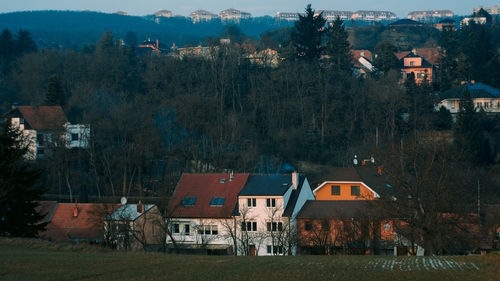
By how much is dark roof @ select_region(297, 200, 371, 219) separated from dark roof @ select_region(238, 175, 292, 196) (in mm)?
1549

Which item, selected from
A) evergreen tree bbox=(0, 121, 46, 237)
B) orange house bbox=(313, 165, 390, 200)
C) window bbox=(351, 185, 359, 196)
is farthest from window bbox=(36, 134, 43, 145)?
evergreen tree bbox=(0, 121, 46, 237)

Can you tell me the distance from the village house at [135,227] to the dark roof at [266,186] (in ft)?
16.0

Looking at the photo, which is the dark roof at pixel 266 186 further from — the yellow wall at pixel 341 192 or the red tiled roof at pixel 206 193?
the yellow wall at pixel 341 192

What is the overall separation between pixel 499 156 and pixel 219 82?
27.2 m

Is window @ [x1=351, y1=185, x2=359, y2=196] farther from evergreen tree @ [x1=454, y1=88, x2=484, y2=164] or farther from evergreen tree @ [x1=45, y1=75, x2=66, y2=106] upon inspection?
evergreen tree @ [x1=45, y1=75, x2=66, y2=106]

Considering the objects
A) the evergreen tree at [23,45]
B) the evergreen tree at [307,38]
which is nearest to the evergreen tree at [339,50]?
the evergreen tree at [307,38]

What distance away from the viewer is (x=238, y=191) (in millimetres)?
38875

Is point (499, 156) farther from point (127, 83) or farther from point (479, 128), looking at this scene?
point (127, 83)

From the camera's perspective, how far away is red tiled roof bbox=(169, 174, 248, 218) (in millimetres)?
37500

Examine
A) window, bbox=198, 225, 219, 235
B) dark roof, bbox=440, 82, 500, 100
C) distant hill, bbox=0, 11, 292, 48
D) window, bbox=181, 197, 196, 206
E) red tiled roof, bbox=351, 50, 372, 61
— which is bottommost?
window, bbox=198, 225, 219, 235

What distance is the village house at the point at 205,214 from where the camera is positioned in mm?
36250

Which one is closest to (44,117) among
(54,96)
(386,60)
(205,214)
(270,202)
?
(54,96)

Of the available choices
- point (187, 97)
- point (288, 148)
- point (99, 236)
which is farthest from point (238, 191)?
point (187, 97)

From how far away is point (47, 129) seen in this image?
182 ft
